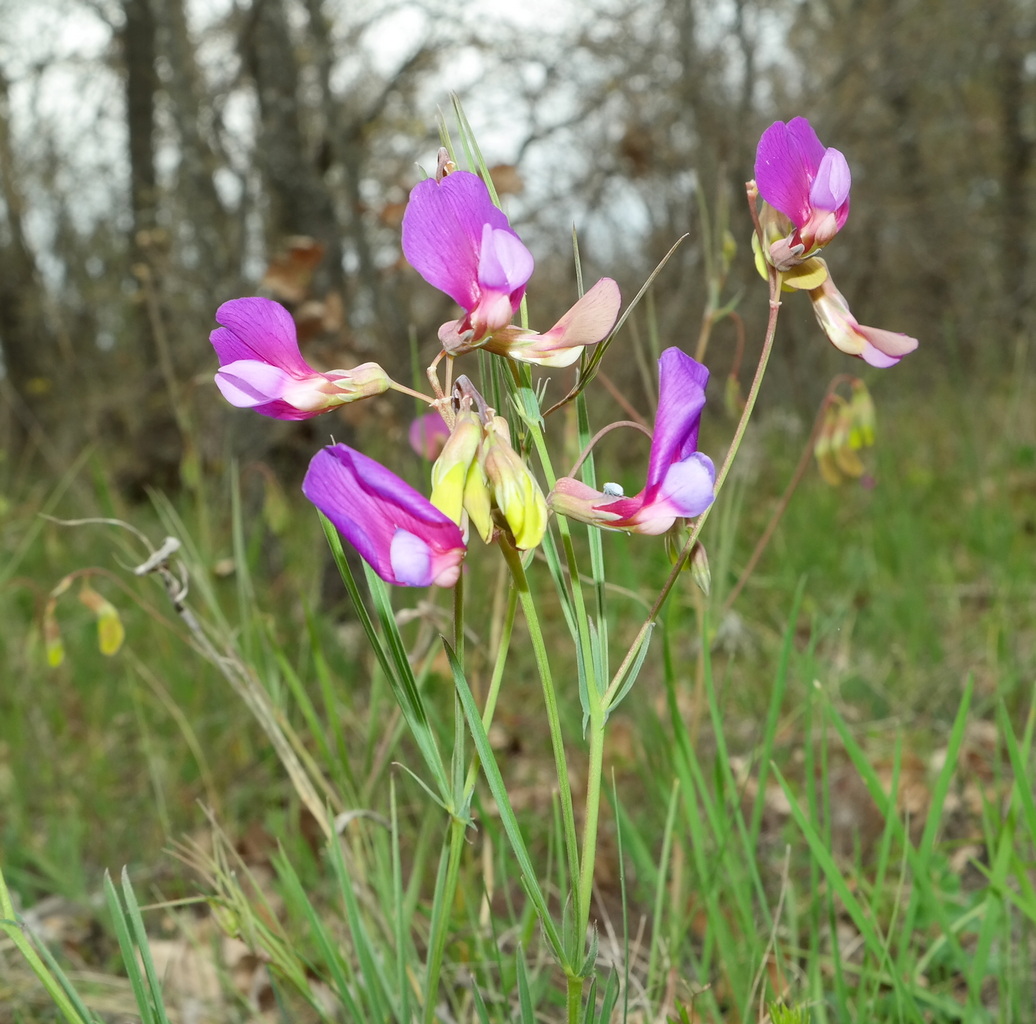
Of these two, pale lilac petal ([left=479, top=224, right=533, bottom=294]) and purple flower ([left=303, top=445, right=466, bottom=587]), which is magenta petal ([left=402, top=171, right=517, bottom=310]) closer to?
pale lilac petal ([left=479, top=224, right=533, bottom=294])

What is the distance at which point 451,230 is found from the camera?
60 cm

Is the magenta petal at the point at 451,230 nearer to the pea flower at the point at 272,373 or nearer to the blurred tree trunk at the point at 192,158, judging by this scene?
the pea flower at the point at 272,373

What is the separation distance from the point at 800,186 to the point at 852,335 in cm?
12

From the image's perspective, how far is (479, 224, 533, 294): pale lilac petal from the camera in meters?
0.58

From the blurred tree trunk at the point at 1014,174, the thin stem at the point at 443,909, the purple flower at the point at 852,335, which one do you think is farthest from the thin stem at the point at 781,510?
the blurred tree trunk at the point at 1014,174

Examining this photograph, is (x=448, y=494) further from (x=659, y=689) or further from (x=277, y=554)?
(x=277, y=554)

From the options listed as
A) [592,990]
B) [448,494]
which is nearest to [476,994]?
[592,990]

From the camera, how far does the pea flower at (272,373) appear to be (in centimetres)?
62

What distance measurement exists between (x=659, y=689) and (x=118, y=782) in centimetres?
142

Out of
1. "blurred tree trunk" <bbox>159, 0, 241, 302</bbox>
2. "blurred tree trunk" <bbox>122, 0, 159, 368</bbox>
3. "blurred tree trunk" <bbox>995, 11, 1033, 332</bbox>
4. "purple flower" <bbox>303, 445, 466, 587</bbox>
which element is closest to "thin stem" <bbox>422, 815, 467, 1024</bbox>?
"purple flower" <bbox>303, 445, 466, 587</bbox>

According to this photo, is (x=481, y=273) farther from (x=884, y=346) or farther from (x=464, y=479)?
(x=884, y=346)

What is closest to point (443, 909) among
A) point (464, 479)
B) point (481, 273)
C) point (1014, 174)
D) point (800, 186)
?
point (464, 479)

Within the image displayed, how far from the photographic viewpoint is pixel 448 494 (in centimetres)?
57

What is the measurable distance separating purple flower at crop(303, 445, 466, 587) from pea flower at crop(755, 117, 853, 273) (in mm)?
318
